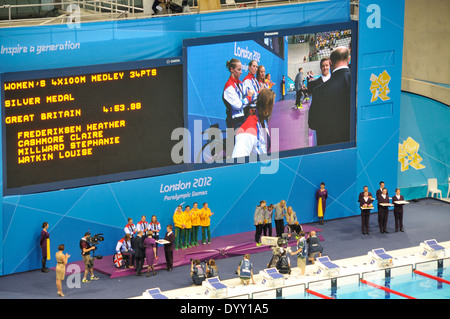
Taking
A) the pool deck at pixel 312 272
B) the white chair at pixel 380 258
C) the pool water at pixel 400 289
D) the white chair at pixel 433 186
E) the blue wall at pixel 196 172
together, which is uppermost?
the blue wall at pixel 196 172

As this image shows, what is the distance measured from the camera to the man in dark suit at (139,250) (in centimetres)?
2027

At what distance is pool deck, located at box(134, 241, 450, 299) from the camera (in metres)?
19.2

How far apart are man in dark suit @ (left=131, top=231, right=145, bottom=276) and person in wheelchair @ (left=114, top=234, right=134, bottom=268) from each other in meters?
0.33

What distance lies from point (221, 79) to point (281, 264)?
16.2ft

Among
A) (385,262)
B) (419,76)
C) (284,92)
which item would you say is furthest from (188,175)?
(419,76)

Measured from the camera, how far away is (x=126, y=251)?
2086 centimetres

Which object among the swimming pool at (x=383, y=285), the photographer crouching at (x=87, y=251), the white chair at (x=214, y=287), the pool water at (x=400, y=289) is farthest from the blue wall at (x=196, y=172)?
the pool water at (x=400, y=289)

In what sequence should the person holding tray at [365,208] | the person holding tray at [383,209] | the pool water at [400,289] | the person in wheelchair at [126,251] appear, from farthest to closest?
the person holding tray at [383,209]
the person holding tray at [365,208]
the person in wheelchair at [126,251]
the pool water at [400,289]

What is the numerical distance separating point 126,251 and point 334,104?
7155 millimetres

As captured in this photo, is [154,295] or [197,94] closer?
[154,295]

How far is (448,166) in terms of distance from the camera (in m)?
27.0

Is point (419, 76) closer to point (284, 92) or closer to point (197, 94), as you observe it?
point (284, 92)

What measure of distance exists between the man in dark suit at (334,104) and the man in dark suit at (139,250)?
6140 mm

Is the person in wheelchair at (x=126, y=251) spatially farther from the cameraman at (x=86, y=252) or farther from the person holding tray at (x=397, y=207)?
the person holding tray at (x=397, y=207)
